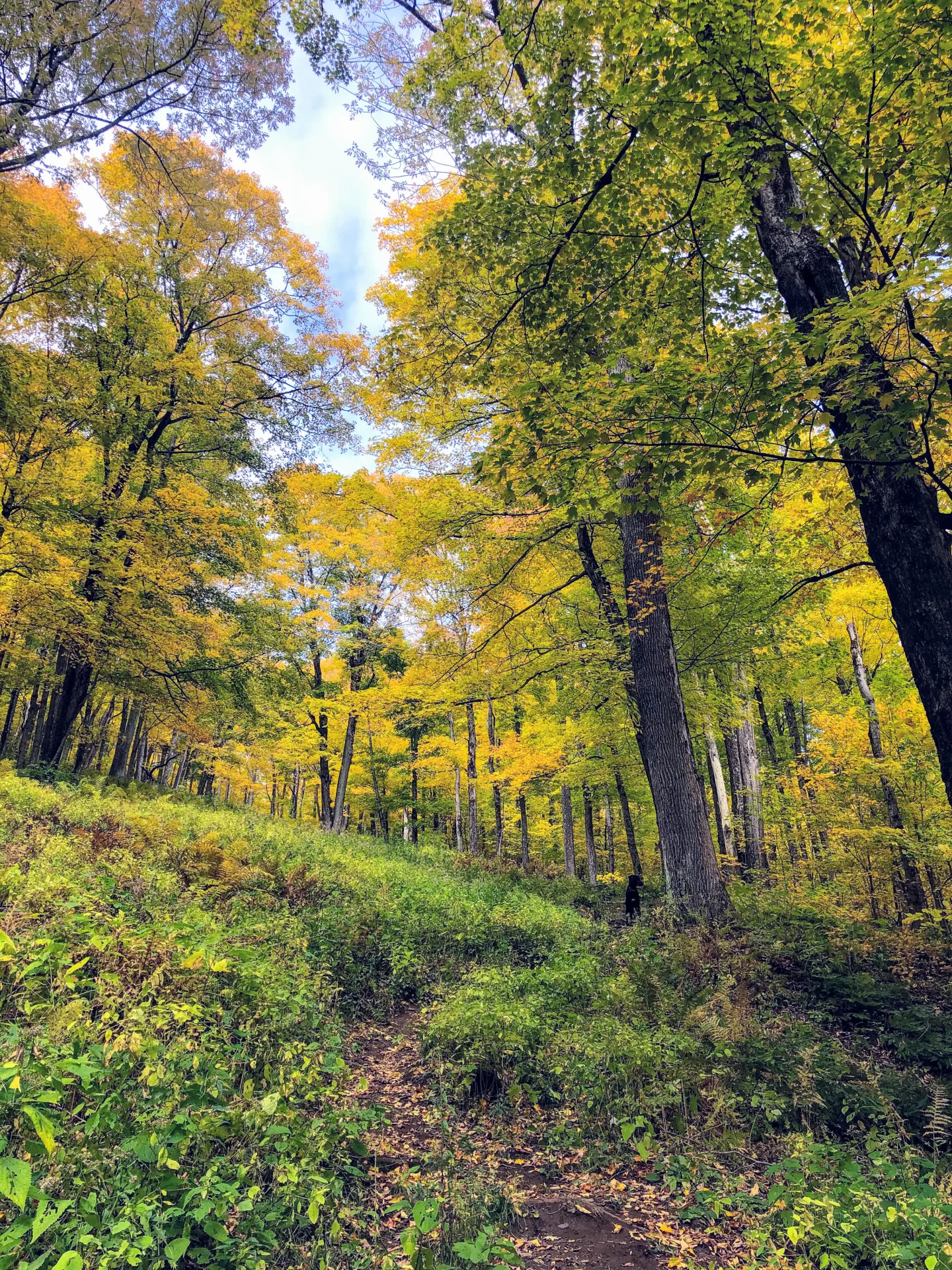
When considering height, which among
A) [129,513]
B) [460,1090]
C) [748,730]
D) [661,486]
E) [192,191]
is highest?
[192,191]

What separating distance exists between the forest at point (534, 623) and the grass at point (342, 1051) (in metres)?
0.04

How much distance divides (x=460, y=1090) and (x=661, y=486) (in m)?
4.54

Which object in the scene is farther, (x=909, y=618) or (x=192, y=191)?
(x=192, y=191)

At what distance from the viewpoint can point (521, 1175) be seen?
139 inches

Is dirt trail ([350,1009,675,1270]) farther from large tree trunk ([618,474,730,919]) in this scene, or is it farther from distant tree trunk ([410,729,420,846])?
distant tree trunk ([410,729,420,846])

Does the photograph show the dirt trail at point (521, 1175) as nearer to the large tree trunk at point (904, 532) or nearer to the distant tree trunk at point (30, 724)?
the large tree trunk at point (904, 532)

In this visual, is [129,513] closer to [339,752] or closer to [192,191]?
[192,191]

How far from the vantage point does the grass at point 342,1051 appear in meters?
2.43

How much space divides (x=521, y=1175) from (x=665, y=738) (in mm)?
5197

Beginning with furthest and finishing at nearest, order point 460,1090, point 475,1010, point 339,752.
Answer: point 339,752 < point 475,1010 < point 460,1090

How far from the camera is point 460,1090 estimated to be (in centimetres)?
432

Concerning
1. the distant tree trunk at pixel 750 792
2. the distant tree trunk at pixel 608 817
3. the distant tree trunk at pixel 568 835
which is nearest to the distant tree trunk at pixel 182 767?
the distant tree trunk at pixel 568 835

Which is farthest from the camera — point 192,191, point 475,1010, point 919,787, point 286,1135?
point 192,191

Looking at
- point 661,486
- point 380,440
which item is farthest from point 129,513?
point 661,486
